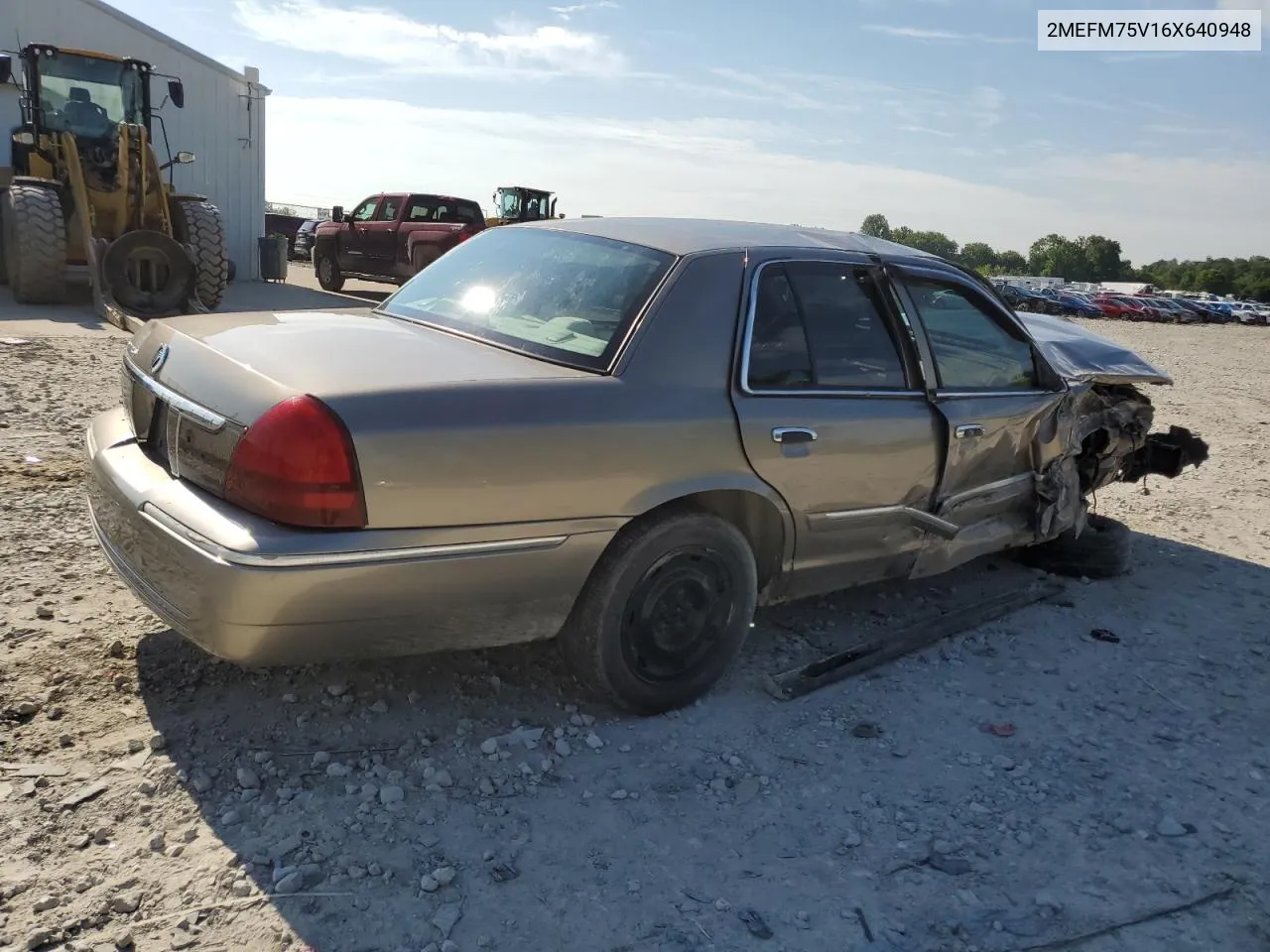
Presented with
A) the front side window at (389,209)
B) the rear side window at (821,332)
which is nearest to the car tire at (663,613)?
the rear side window at (821,332)

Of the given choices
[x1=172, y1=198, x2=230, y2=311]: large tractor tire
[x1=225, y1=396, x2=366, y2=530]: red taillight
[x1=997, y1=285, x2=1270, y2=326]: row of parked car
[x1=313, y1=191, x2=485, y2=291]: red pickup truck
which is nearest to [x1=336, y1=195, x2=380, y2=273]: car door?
[x1=313, y1=191, x2=485, y2=291]: red pickup truck

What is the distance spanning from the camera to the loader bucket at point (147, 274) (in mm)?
11711

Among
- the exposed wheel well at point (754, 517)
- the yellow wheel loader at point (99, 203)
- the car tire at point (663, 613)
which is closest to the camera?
the car tire at point (663, 613)

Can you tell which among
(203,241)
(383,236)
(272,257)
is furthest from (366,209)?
(203,241)

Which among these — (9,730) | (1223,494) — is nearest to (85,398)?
(9,730)

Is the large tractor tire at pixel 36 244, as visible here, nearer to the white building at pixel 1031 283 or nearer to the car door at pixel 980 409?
the car door at pixel 980 409

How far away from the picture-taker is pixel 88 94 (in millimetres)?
13352

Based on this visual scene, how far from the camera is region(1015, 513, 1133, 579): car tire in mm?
5383

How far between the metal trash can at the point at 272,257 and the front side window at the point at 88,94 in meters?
6.29

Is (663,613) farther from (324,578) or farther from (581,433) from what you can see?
(324,578)

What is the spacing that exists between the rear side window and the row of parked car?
152 feet

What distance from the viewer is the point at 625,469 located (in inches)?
123

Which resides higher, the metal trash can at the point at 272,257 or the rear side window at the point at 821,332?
the rear side window at the point at 821,332

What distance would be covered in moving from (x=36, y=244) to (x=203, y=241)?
1837 millimetres
